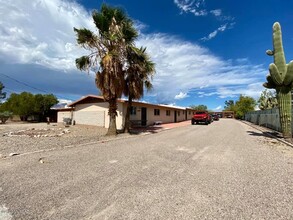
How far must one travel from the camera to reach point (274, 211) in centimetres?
319

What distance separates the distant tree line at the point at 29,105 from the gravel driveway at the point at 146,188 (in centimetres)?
3078

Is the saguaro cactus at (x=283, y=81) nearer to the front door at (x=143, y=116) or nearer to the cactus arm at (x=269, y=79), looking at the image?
the cactus arm at (x=269, y=79)

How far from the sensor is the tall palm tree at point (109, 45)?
12320mm

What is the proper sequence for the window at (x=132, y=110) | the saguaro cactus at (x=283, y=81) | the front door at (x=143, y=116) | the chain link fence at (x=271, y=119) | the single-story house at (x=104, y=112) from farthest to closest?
1. the front door at (x=143, y=116)
2. the window at (x=132, y=110)
3. the single-story house at (x=104, y=112)
4. the chain link fence at (x=271, y=119)
5. the saguaro cactus at (x=283, y=81)

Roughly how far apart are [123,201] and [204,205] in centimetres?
149

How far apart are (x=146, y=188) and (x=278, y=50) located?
13138 mm

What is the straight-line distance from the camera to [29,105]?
3297 centimetres

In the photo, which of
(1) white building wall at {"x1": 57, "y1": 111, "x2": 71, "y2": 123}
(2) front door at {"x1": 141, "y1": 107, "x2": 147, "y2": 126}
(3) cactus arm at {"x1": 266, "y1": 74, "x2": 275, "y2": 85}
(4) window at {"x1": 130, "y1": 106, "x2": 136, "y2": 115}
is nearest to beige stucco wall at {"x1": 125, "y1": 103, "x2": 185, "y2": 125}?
(4) window at {"x1": 130, "y1": 106, "x2": 136, "y2": 115}

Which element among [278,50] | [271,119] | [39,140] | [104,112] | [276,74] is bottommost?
[39,140]

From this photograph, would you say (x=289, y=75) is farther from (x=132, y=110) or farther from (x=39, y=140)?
(x=39, y=140)

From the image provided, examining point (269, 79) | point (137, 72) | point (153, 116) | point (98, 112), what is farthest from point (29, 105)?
point (269, 79)

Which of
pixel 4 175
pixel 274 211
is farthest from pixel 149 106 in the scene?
pixel 274 211

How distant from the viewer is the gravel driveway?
3.18 m

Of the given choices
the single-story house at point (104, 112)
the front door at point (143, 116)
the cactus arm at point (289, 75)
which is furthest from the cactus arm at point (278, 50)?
the front door at point (143, 116)
